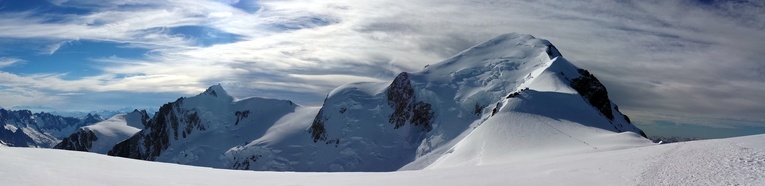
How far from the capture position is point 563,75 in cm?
12112

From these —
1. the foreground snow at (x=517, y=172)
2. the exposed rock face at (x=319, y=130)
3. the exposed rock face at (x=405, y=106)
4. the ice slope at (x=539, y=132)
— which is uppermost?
the foreground snow at (x=517, y=172)

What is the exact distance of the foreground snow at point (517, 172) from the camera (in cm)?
1292

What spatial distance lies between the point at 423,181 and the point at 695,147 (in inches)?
367

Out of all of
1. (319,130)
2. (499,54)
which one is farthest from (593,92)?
(319,130)

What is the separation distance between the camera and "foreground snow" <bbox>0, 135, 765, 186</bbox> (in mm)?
12922

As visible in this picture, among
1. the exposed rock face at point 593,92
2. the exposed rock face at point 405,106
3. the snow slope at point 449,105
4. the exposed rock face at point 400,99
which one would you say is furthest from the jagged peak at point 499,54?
the exposed rock face at point 593,92

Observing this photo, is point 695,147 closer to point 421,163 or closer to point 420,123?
point 421,163

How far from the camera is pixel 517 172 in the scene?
653 inches

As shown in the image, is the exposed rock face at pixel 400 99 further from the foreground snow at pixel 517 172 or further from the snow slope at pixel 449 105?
the foreground snow at pixel 517 172

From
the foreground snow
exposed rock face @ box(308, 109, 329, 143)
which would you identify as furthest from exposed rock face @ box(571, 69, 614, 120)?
the foreground snow

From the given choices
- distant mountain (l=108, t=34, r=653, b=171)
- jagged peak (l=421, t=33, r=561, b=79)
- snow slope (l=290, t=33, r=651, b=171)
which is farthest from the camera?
jagged peak (l=421, t=33, r=561, b=79)

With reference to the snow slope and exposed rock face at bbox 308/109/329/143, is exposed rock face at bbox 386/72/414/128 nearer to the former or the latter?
the snow slope

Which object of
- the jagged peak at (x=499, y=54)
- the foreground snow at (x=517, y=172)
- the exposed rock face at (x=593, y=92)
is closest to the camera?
the foreground snow at (x=517, y=172)

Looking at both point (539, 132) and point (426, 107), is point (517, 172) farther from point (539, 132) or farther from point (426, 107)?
point (426, 107)
